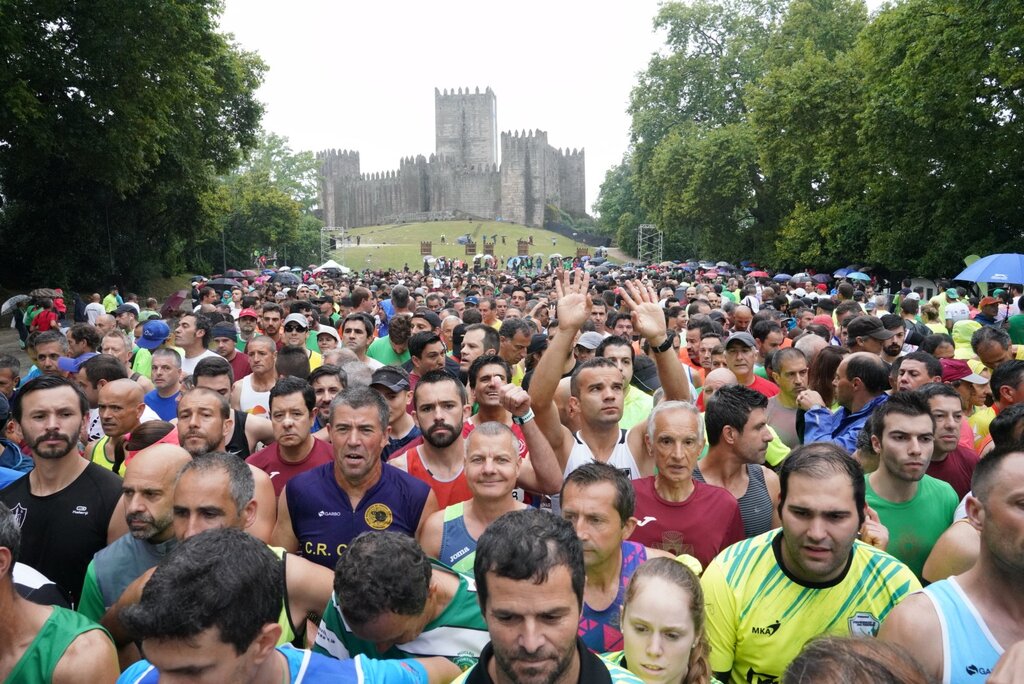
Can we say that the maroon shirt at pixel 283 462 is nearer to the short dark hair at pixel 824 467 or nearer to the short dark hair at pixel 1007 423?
the short dark hair at pixel 824 467

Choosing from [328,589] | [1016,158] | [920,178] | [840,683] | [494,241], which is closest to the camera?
[840,683]

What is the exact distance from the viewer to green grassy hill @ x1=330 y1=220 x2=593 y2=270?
68.6 meters

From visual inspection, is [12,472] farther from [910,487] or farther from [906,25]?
[906,25]

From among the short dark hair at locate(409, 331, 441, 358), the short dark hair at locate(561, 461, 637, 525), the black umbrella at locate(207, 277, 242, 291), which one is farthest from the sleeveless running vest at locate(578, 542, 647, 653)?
the black umbrella at locate(207, 277, 242, 291)

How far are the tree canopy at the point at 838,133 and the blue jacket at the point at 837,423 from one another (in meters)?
17.9

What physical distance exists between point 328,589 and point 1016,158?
84.8 feet

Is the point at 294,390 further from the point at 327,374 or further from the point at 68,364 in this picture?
the point at 68,364

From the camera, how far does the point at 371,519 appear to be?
13.5ft

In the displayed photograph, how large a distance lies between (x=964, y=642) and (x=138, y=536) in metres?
3.04

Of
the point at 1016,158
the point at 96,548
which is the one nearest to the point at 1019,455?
the point at 96,548

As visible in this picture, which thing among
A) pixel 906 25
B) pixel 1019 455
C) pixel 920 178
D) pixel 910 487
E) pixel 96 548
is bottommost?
pixel 96 548

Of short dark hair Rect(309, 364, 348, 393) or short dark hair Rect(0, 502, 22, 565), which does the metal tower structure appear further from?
short dark hair Rect(0, 502, 22, 565)

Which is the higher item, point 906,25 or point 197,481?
point 906,25

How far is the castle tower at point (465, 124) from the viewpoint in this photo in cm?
11781
